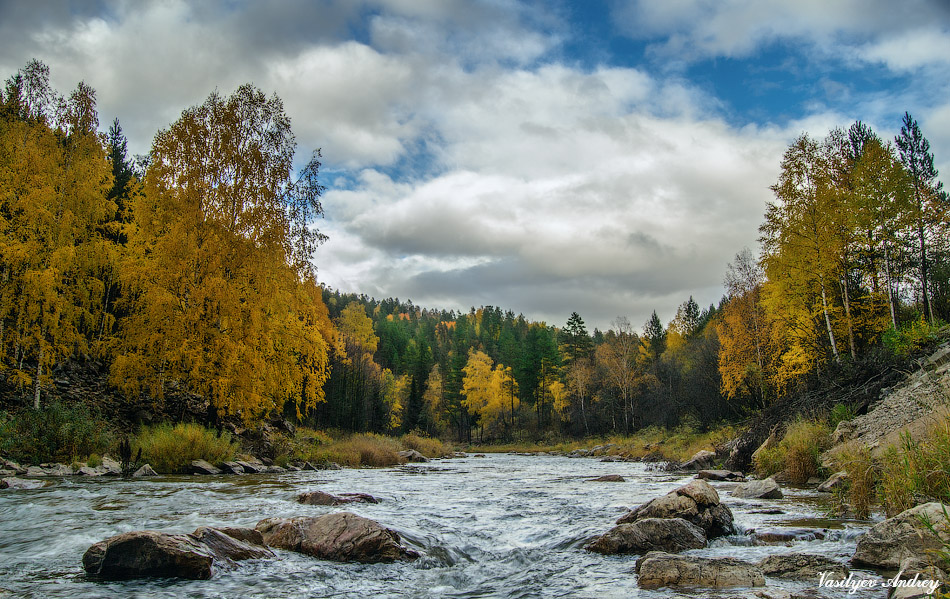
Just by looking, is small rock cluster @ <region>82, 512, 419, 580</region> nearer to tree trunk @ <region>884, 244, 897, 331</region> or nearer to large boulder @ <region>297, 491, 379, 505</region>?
large boulder @ <region>297, 491, 379, 505</region>

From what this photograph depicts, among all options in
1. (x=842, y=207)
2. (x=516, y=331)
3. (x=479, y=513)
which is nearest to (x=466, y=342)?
(x=516, y=331)

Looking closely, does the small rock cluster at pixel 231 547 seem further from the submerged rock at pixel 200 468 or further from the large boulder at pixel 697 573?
the submerged rock at pixel 200 468

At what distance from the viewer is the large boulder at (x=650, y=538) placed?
6273 mm

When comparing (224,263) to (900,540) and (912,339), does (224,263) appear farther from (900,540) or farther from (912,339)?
(912,339)

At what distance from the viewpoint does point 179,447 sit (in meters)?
14.4

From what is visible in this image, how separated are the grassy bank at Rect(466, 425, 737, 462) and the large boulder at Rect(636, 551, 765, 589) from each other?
61.0ft

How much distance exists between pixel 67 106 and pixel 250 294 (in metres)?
11.5

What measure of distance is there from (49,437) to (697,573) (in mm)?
16115

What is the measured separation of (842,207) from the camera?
20.7 m

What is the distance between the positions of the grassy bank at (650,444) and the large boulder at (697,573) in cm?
1860

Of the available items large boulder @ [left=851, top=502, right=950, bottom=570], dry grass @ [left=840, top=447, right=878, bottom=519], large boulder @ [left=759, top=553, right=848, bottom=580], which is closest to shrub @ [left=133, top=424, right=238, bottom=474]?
large boulder @ [left=759, top=553, right=848, bottom=580]

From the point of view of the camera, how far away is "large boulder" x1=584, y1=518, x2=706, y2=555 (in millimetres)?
6273

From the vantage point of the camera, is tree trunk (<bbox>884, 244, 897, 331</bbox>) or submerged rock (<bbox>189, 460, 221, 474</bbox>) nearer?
submerged rock (<bbox>189, 460, 221, 474</bbox>)

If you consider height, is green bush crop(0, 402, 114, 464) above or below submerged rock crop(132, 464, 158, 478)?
above
